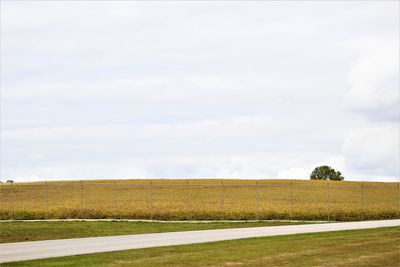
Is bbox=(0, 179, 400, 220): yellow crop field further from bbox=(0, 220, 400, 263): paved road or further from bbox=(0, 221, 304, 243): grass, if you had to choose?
bbox=(0, 220, 400, 263): paved road

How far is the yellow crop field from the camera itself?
45719 mm

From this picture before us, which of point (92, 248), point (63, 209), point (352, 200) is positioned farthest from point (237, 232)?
point (352, 200)

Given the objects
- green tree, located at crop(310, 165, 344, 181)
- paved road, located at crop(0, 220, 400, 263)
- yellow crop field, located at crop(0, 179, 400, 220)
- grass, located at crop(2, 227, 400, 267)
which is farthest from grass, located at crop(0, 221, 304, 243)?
green tree, located at crop(310, 165, 344, 181)

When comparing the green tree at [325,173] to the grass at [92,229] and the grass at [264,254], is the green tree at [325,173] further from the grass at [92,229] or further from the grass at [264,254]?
the grass at [264,254]

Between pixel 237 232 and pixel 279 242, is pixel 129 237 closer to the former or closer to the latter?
pixel 237 232

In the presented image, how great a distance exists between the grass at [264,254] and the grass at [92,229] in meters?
8.98

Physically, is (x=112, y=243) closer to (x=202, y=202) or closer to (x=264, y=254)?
(x=264, y=254)

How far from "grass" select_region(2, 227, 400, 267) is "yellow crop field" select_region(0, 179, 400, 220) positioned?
1816cm

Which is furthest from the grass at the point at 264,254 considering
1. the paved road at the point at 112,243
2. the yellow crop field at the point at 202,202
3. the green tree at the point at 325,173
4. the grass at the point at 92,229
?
the green tree at the point at 325,173

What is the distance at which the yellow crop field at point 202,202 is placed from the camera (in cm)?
4572

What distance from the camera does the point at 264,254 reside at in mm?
22328

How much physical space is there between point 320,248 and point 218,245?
12.7ft

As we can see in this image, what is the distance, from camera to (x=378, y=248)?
2378cm

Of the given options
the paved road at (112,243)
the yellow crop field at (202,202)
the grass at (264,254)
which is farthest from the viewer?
the yellow crop field at (202,202)
